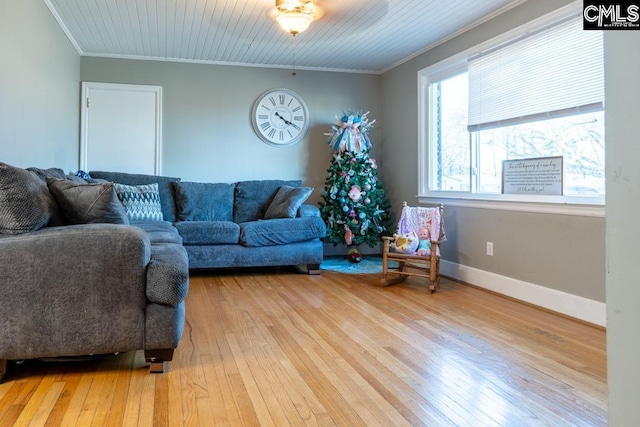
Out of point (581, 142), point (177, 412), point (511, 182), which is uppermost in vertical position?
point (581, 142)

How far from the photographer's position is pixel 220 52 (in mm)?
5043

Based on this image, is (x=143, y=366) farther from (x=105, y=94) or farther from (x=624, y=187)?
(x=105, y=94)

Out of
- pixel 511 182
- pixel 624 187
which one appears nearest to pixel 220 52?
pixel 511 182

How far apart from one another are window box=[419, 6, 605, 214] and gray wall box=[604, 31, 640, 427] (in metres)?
2.66

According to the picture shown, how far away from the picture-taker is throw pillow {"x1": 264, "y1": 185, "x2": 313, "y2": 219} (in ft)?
15.5

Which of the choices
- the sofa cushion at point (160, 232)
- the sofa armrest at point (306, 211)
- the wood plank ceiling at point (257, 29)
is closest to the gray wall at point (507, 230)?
the wood plank ceiling at point (257, 29)

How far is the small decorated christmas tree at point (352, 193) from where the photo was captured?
5.18 meters

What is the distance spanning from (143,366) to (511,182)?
302cm

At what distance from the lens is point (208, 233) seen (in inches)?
175

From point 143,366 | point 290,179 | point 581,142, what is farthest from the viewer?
point 290,179

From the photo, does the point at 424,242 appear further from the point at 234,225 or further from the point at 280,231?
the point at 234,225

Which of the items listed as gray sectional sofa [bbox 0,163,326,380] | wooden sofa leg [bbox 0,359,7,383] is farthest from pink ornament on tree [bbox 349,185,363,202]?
wooden sofa leg [bbox 0,359,7,383]

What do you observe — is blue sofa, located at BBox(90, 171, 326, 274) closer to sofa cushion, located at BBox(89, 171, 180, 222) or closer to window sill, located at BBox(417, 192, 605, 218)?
sofa cushion, located at BBox(89, 171, 180, 222)

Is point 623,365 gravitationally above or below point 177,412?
above
